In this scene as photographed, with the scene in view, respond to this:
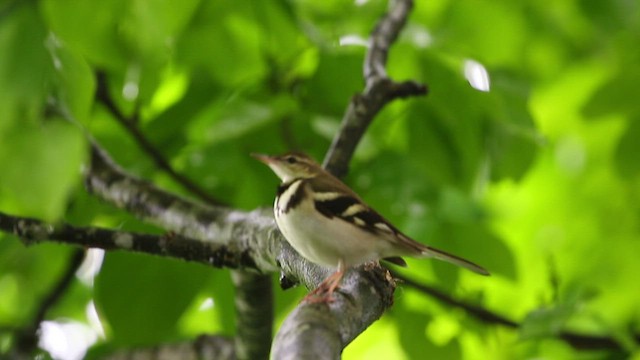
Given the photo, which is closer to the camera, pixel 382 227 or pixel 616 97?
pixel 382 227

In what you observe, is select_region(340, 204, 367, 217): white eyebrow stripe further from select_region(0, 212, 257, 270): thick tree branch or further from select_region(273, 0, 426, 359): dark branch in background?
select_region(0, 212, 257, 270): thick tree branch

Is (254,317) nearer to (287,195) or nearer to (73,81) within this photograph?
(287,195)

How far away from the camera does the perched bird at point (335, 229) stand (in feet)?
8.20

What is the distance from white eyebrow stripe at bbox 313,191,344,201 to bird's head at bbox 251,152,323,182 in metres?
0.17

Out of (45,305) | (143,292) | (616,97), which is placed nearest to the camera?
(143,292)

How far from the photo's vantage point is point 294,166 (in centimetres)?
302

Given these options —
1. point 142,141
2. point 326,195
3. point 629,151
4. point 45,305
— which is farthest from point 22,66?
point 629,151

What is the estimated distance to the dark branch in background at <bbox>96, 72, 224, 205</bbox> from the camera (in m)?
3.64

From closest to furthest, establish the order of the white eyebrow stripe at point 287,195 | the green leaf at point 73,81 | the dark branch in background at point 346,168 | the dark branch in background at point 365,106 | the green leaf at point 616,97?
the dark branch in background at point 346,168
the green leaf at point 73,81
the white eyebrow stripe at point 287,195
the dark branch in background at point 365,106
the green leaf at point 616,97

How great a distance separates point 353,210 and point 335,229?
127 millimetres

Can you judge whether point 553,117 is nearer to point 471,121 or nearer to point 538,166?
point 538,166

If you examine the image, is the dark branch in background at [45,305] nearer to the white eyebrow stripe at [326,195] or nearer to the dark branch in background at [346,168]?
the dark branch in background at [346,168]

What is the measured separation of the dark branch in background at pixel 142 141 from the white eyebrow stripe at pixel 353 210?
1.22m

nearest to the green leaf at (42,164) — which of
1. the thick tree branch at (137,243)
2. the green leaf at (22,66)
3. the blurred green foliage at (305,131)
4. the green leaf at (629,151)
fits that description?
the green leaf at (22,66)
